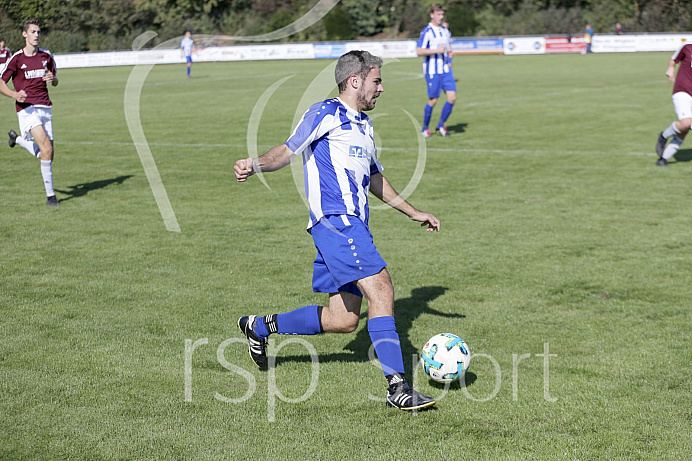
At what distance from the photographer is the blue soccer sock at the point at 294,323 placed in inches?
209

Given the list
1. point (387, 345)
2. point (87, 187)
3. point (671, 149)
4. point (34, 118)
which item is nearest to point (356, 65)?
point (387, 345)

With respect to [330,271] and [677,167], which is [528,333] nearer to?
[330,271]

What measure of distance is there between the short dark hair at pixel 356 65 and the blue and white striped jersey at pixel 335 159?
19 centimetres

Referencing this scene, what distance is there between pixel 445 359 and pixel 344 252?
99cm

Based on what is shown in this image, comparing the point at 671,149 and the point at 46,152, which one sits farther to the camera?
the point at 671,149

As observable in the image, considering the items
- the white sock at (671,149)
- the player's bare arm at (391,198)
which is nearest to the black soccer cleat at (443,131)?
the white sock at (671,149)

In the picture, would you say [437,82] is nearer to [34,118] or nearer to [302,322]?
[34,118]

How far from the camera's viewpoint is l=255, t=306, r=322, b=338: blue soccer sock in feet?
17.4

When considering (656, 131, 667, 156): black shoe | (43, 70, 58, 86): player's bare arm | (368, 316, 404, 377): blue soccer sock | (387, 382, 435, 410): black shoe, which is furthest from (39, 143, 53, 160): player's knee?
(656, 131, 667, 156): black shoe

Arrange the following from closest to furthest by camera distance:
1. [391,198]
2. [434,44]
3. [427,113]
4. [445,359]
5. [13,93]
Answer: [445,359] → [391,198] → [13,93] → [434,44] → [427,113]

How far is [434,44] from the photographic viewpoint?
1703cm

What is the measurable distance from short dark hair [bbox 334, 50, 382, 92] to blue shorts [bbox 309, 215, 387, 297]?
0.95 m

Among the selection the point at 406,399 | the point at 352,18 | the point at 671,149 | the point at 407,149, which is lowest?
the point at 407,149

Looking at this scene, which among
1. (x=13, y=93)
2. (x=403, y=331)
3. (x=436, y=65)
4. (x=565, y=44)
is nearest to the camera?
(x=403, y=331)
